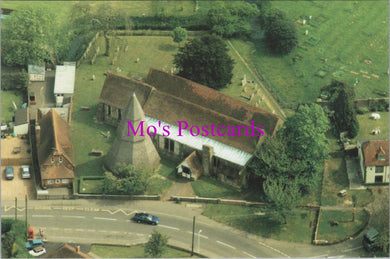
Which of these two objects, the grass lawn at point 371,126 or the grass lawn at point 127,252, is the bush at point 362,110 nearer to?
the grass lawn at point 371,126

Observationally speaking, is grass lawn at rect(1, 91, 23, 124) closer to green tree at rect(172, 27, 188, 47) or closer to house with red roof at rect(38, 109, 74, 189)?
house with red roof at rect(38, 109, 74, 189)

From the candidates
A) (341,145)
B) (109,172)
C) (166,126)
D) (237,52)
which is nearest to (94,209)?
(109,172)

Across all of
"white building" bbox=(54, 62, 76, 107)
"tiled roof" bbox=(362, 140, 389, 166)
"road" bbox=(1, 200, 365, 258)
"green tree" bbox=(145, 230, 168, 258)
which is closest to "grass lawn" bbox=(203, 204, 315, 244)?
"road" bbox=(1, 200, 365, 258)

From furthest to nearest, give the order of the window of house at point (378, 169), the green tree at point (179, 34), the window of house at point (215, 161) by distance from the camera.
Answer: the green tree at point (179, 34), the window of house at point (215, 161), the window of house at point (378, 169)

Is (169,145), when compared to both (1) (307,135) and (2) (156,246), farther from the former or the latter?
(2) (156,246)

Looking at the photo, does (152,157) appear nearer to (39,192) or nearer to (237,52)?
(39,192)

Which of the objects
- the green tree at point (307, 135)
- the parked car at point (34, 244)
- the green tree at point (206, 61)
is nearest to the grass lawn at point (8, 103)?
the green tree at point (206, 61)
